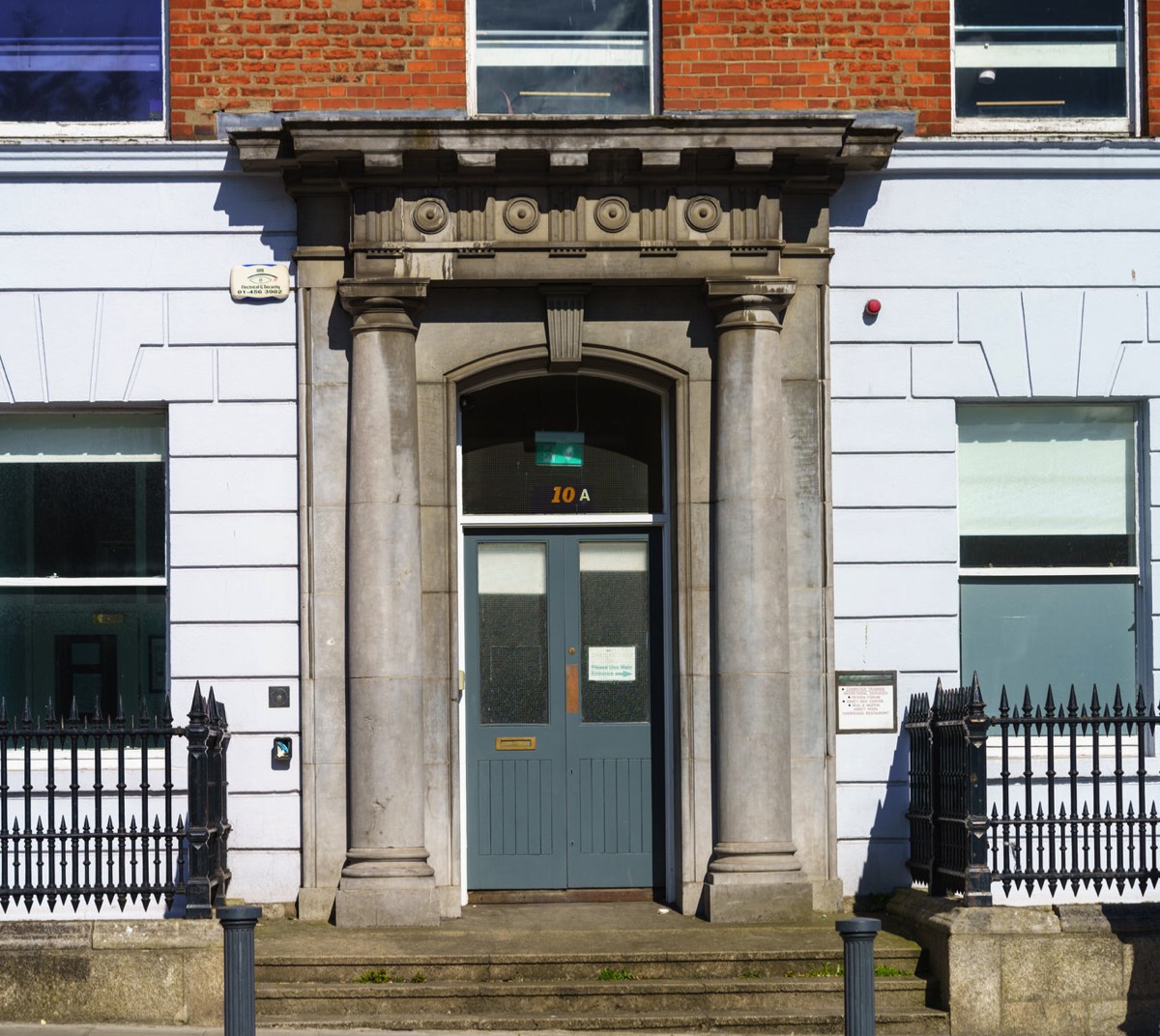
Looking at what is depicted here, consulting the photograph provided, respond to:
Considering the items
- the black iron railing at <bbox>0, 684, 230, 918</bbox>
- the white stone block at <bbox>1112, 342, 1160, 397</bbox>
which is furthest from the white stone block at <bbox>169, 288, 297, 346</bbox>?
the white stone block at <bbox>1112, 342, 1160, 397</bbox>

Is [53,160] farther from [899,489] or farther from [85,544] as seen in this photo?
[899,489]

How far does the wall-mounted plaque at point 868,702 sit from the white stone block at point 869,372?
1791 millimetres

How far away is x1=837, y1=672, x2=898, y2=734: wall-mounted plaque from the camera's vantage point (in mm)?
11172

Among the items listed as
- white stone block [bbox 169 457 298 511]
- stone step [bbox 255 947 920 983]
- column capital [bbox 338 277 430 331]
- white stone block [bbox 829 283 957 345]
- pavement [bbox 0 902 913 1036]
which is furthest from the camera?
white stone block [bbox 829 283 957 345]

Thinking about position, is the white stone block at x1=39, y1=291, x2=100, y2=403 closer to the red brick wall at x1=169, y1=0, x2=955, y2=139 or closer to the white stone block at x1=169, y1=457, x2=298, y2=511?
the white stone block at x1=169, y1=457, x2=298, y2=511

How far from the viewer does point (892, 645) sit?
11.2 m

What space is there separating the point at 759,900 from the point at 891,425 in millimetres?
3097

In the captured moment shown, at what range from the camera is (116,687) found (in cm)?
1133

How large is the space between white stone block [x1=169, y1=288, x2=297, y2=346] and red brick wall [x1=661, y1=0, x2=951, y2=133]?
2.84 metres

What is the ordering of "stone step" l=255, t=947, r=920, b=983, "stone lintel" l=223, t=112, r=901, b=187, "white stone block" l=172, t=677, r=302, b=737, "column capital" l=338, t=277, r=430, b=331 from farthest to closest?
"white stone block" l=172, t=677, r=302, b=737 → "column capital" l=338, t=277, r=430, b=331 → "stone lintel" l=223, t=112, r=901, b=187 → "stone step" l=255, t=947, r=920, b=983

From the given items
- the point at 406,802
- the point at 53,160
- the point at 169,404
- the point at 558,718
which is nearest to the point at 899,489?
the point at 558,718

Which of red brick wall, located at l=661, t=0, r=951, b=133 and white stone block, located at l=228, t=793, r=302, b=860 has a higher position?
red brick wall, located at l=661, t=0, r=951, b=133

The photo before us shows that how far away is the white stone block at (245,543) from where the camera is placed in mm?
11133

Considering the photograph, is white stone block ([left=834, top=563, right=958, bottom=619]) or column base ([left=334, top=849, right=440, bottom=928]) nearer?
column base ([left=334, top=849, right=440, bottom=928])
